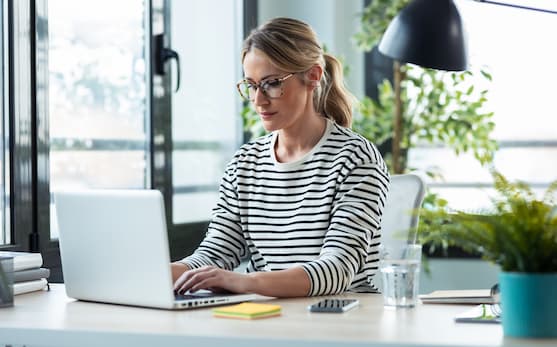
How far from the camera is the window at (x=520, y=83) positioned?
419cm

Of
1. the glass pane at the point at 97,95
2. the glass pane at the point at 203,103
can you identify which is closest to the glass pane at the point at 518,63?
the glass pane at the point at 203,103

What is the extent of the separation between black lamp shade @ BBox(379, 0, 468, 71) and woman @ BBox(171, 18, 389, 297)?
253 millimetres

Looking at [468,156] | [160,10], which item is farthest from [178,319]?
[468,156]

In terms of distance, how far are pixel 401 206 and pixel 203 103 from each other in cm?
166

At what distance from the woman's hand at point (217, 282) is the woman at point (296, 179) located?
180 mm

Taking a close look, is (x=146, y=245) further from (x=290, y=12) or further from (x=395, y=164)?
(x=290, y=12)

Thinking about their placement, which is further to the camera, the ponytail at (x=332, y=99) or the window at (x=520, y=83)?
the window at (x=520, y=83)

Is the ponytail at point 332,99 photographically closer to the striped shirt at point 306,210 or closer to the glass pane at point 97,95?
the striped shirt at point 306,210

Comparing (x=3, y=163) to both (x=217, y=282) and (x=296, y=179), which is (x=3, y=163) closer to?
(x=296, y=179)

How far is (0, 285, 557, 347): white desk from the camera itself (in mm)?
1462

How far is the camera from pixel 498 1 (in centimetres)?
223

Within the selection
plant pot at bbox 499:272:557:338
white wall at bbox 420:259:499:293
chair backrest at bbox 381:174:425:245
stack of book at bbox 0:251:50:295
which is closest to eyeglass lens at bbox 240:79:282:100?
chair backrest at bbox 381:174:425:245

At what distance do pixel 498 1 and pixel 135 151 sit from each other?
5.37ft

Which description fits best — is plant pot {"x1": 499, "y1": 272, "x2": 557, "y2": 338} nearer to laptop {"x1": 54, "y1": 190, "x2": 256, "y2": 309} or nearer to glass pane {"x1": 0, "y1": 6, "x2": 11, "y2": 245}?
laptop {"x1": 54, "y1": 190, "x2": 256, "y2": 309}
